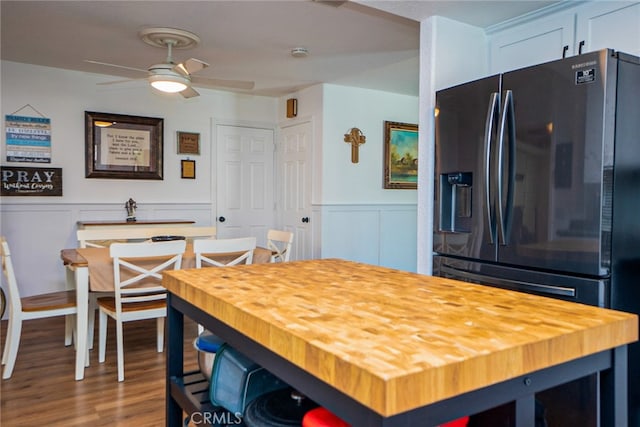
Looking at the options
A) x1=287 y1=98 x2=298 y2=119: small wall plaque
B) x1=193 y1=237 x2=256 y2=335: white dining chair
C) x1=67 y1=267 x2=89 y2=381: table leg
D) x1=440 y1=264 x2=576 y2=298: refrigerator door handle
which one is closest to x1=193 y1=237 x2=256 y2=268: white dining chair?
x1=193 y1=237 x2=256 y2=335: white dining chair

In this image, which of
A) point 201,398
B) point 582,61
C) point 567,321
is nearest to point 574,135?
point 582,61

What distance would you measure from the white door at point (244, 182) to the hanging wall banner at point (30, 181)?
5.25 ft

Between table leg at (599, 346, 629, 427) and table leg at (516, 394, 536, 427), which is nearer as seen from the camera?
table leg at (516, 394, 536, 427)

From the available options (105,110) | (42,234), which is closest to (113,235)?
(42,234)

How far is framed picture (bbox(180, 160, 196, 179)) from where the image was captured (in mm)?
4949

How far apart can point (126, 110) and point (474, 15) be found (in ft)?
11.4

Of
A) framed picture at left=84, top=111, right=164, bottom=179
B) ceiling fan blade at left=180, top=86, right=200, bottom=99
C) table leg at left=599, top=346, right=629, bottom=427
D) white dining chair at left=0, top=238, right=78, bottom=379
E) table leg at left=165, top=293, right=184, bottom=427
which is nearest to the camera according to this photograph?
table leg at left=599, top=346, right=629, bottom=427

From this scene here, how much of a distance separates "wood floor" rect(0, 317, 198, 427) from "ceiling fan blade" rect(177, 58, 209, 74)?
1.94 metres

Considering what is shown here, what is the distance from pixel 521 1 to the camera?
2.50 meters

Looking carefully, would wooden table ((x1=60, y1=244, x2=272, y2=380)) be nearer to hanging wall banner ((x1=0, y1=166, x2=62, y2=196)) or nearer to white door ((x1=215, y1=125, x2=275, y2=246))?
hanging wall banner ((x1=0, y1=166, x2=62, y2=196))

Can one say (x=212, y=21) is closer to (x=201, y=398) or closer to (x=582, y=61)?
(x=582, y=61)

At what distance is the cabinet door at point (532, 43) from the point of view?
2.50 m

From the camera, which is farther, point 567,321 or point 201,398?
point 201,398

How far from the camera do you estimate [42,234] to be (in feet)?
14.0
